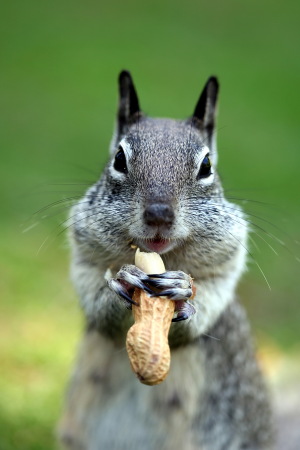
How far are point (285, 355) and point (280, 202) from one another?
18.8 feet

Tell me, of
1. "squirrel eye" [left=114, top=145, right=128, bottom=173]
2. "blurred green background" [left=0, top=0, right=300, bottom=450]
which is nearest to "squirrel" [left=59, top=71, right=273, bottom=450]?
"squirrel eye" [left=114, top=145, right=128, bottom=173]

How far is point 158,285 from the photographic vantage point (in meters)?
3.98

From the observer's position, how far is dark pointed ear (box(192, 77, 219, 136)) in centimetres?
498

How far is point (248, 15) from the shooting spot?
27891mm

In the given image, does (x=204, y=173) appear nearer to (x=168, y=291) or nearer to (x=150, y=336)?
(x=168, y=291)

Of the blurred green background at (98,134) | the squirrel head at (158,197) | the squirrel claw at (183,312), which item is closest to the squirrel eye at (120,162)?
the squirrel head at (158,197)

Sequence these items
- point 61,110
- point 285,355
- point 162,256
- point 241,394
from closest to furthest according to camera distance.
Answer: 1. point 162,256
2. point 241,394
3. point 285,355
4. point 61,110

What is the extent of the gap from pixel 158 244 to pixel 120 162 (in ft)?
1.97

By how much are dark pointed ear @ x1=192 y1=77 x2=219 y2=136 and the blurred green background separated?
0.47 metres

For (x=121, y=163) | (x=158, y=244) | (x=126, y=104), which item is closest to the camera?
(x=158, y=244)

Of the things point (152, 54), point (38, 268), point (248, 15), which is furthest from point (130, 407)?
point (248, 15)

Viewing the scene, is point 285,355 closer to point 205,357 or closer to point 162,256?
point 205,357

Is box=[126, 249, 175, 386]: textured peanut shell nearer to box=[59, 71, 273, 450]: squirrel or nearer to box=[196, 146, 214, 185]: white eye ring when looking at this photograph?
box=[59, 71, 273, 450]: squirrel

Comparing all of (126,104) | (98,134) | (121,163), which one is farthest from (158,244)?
(98,134)
